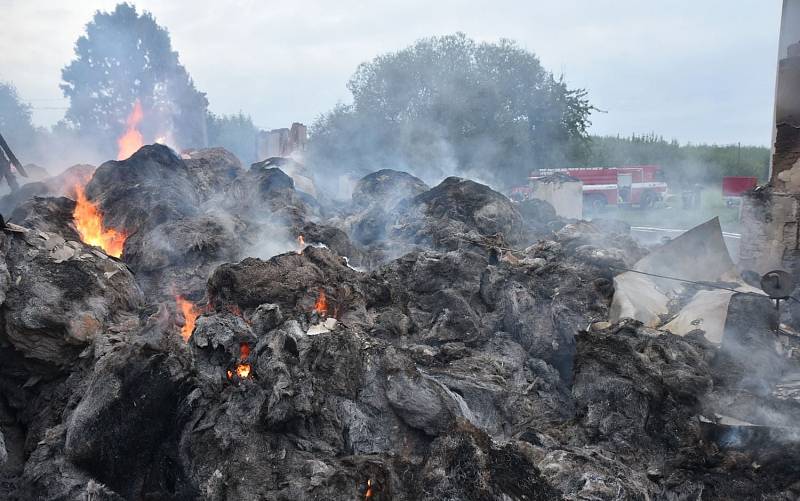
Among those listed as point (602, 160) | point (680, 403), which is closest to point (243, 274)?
point (680, 403)

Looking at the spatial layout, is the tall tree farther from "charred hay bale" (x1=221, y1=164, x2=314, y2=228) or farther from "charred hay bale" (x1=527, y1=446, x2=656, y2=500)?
"charred hay bale" (x1=527, y1=446, x2=656, y2=500)

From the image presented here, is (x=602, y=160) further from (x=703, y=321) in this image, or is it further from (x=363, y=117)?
(x=703, y=321)

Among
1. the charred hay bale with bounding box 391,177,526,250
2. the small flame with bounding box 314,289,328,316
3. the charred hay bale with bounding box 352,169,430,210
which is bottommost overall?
the small flame with bounding box 314,289,328,316

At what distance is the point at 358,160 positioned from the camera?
2605 cm

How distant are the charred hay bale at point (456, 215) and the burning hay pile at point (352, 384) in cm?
241

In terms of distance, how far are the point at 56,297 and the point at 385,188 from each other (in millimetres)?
8768

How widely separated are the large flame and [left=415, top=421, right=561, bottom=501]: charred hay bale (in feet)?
22.0

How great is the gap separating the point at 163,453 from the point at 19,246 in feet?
9.88

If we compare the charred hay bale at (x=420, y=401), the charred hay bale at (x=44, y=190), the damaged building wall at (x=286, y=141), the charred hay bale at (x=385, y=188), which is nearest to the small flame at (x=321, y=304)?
the charred hay bale at (x=420, y=401)

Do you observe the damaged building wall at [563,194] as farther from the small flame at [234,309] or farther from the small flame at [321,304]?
the small flame at [234,309]

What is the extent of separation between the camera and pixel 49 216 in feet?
27.7

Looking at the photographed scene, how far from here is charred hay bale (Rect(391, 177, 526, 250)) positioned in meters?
10.4

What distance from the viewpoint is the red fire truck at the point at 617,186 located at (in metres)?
24.6

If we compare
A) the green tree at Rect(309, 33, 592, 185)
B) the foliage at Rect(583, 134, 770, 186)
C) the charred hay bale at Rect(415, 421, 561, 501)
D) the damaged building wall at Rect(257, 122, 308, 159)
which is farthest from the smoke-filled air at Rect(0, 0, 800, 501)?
the foliage at Rect(583, 134, 770, 186)
